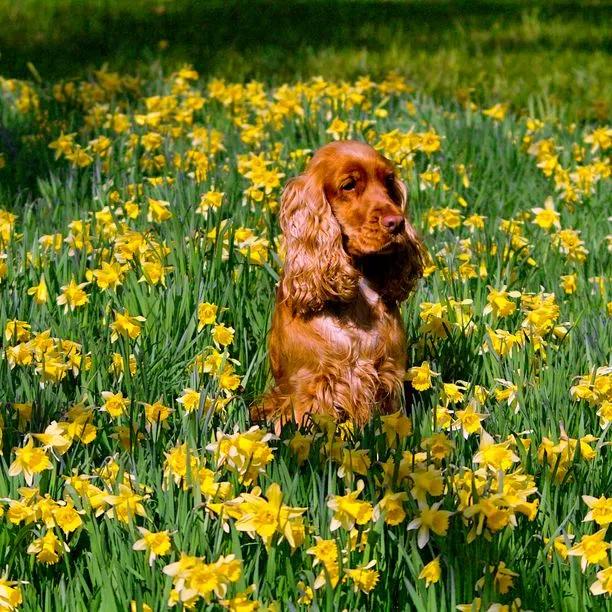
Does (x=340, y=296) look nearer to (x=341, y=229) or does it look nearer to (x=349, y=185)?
(x=341, y=229)

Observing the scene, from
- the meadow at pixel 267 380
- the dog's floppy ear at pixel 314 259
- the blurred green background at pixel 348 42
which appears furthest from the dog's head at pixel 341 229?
the blurred green background at pixel 348 42

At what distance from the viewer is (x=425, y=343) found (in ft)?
11.7

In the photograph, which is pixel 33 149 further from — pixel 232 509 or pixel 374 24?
pixel 374 24

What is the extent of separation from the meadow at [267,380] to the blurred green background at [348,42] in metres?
1.45

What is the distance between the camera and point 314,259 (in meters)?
3.18

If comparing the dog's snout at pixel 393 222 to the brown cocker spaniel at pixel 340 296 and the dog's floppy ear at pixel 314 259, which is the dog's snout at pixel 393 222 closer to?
the brown cocker spaniel at pixel 340 296

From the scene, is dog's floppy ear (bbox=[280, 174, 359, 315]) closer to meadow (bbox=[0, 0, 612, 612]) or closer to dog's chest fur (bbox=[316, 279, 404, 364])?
dog's chest fur (bbox=[316, 279, 404, 364])

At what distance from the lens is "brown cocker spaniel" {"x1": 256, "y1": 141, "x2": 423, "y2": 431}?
3203mm

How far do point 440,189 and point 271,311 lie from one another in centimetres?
139

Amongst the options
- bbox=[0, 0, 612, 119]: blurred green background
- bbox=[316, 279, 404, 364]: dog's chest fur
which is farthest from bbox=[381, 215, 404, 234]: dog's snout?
bbox=[0, 0, 612, 119]: blurred green background

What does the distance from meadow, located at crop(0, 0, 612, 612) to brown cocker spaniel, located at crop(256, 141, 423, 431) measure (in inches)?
6.4

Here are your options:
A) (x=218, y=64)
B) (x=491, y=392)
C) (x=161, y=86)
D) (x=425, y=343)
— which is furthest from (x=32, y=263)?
(x=218, y=64)

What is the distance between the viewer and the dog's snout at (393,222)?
10.2 feet

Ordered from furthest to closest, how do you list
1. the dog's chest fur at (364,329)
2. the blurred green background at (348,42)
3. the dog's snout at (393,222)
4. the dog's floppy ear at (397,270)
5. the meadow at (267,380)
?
1. the blurred green background at (348,42)
2. the dog's floppy ear at (397,270)
3. the dog's chest fur at (364,329)
4. the dog's snout at (393,222)
5. the meadow at (267,380)
